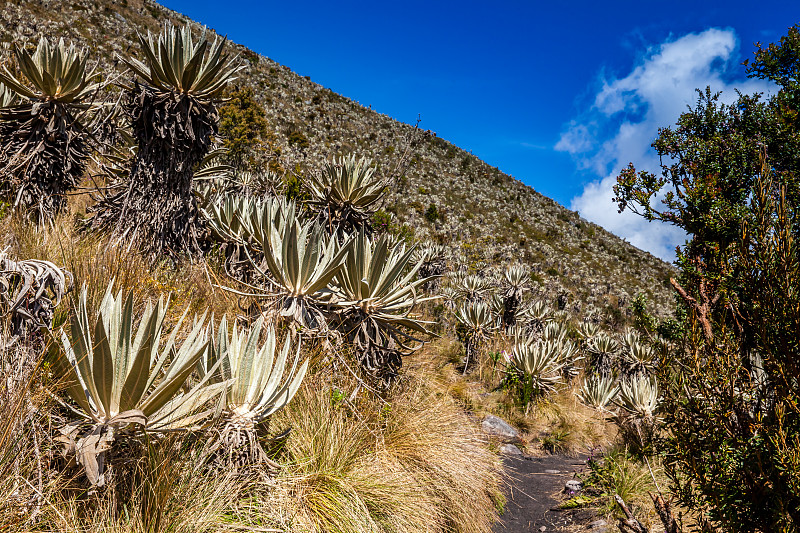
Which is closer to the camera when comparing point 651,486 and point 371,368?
point 371,368

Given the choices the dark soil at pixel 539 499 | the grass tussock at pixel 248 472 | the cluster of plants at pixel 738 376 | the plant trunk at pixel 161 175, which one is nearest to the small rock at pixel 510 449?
the dark soil at pixel 539 499

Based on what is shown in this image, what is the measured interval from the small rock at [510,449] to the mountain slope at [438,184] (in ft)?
39.6

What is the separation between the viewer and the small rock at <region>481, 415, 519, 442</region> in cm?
657

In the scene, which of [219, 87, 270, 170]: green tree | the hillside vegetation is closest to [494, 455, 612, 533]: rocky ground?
the hillside vegetation

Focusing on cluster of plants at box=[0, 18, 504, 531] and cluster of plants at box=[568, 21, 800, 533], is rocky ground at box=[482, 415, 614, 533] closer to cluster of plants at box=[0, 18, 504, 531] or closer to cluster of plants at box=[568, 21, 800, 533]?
cluster of plants at box=[0, 18, 504, 531]

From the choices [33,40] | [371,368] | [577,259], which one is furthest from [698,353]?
[577,259]

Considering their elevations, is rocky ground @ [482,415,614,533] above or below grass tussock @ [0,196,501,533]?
below

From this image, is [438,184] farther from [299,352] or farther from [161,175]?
[299,352]

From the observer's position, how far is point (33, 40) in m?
17.8

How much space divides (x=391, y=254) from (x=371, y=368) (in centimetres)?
102

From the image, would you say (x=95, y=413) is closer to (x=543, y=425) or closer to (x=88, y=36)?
(x=543, y=425)

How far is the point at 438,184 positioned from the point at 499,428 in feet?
82.0

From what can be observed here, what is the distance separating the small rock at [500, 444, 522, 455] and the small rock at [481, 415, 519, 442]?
0.16m

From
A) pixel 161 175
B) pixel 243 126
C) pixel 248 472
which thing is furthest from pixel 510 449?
pixel 243 126
